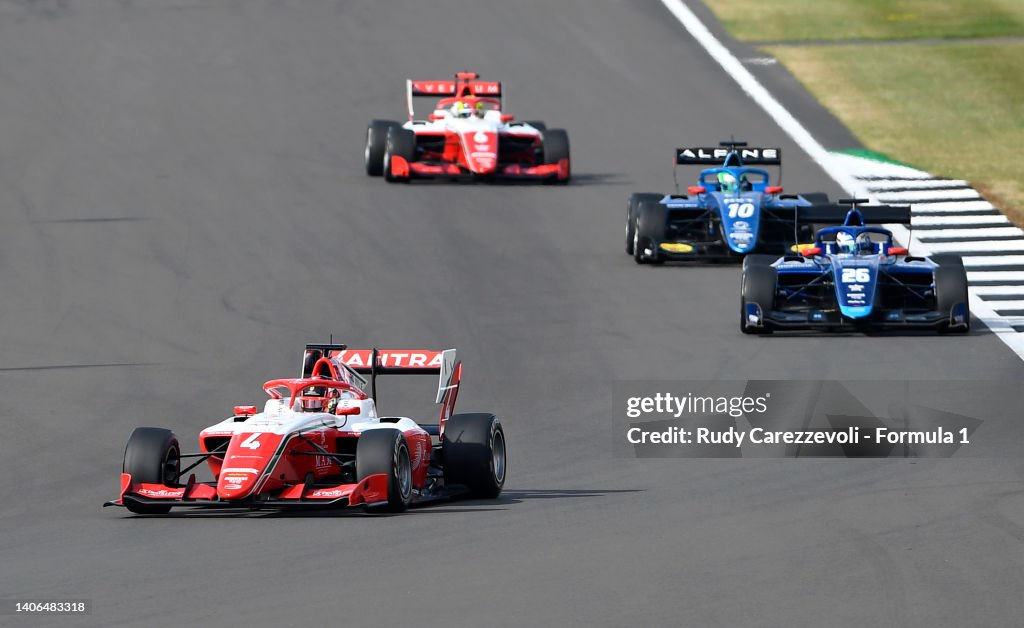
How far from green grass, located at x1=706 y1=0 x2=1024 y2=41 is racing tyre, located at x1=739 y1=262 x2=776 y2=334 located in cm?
2375

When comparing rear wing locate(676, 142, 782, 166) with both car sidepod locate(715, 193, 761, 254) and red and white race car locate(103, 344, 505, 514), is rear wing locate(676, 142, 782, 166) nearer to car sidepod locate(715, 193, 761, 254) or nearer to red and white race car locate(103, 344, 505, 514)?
car sidepod locate(715, 193, 761, 254)

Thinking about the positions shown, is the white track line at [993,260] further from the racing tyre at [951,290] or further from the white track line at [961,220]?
the racing tyre at [951,290]

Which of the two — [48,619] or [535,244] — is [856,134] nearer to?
[535,244]

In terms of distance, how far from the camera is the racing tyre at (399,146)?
36.0 m

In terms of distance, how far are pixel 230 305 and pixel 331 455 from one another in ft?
38.6

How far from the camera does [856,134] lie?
41125 millimetres

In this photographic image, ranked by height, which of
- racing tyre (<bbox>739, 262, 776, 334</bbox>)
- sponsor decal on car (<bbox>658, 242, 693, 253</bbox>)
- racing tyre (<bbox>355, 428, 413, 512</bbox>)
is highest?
sponsor decal on car (<bbox>658, 242, 693, 253</bbox>)

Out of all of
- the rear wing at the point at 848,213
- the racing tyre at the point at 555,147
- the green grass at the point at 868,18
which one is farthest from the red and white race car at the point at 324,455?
the green grass at the point at 868,18

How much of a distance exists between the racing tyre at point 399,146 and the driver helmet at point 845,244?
1135cm

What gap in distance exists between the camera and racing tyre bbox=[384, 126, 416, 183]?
118 ft

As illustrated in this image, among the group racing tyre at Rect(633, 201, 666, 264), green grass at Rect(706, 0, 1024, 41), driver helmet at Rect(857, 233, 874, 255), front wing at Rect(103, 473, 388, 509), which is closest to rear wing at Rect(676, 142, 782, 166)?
racing tyre at Rect(633, 201, 666, 264)

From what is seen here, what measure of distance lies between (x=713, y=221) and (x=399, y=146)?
766cm

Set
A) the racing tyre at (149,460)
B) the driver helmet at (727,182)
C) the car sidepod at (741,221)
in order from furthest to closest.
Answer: the driver helmet at (727,182) → the car sidepod at (741,221) → the racing tyre at (149,460)

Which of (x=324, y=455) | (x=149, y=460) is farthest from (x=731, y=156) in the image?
(x=149, y=460)
